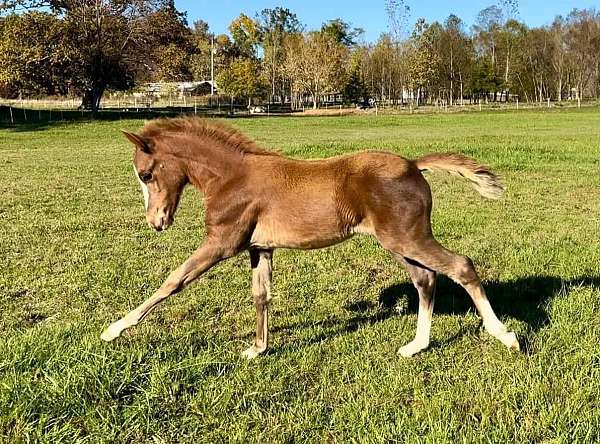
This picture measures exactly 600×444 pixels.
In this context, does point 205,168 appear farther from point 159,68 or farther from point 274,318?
point 159,68

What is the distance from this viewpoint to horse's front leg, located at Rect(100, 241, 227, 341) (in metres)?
4.36

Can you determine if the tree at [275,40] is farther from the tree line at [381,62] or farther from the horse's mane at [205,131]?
the horse's mane at [205,131]

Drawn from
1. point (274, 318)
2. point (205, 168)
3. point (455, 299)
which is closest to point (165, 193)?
point (205, 168)

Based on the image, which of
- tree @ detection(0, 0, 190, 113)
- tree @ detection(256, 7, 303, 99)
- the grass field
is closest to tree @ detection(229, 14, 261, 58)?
tree @ detection(256, 7, 303, 99)

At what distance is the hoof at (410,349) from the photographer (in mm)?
4801

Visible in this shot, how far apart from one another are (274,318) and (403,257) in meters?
1.61

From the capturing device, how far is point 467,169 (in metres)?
5.03

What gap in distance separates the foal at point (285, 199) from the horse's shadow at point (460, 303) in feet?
2.32

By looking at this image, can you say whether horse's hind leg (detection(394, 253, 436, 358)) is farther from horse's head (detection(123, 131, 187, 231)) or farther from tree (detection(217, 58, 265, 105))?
tree (detection(217, 58, 265, 105))

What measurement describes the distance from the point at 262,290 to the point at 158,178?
4.35 feet

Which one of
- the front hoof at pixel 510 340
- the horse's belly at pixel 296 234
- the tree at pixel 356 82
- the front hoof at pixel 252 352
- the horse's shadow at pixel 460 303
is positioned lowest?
the horse's shadow at pixel 460 303

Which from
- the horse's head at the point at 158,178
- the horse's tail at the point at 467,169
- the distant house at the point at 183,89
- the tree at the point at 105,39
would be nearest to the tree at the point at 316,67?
the distant house at the point at 183,89

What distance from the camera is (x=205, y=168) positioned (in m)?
4.87

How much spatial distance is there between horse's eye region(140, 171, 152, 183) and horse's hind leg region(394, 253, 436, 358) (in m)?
2.19
